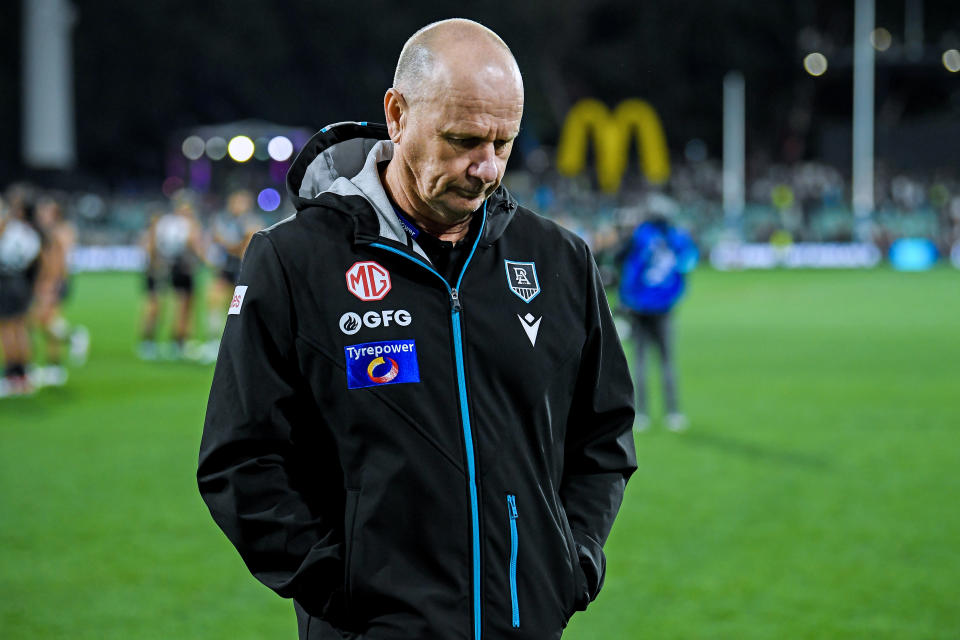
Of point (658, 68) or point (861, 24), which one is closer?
point (861, 24)

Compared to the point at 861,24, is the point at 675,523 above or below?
below

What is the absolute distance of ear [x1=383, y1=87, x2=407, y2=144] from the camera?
7.84 feet

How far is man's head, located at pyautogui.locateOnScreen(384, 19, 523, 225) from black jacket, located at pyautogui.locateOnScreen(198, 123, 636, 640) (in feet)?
0.44

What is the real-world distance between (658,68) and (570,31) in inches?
204

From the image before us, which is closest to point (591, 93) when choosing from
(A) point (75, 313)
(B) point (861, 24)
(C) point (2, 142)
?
(B) point (861, 24)

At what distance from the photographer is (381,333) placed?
234 centimetres

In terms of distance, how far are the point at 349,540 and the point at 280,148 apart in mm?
41806

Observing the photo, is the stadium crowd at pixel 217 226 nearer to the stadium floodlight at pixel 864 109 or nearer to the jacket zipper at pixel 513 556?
the stadium floodlight at pixel 864 109

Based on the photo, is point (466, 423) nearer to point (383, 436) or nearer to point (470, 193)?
point (383, 436)

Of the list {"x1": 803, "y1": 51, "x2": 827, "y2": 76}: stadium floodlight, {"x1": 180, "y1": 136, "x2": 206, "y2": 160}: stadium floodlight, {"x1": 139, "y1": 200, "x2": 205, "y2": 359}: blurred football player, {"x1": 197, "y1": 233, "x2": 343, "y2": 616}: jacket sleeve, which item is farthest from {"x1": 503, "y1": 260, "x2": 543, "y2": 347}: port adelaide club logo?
{"x1": 803, "y1": 51, "x2": 827, "y2": 76}: stadium floodlight

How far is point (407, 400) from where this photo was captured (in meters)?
2.33

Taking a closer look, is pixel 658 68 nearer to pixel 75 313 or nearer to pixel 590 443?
pixel 75 313

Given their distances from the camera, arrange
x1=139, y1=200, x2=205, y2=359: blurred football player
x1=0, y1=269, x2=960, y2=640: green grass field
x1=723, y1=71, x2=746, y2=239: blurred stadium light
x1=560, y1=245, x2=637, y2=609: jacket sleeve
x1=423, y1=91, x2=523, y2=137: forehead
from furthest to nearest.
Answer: x1=723, y1=71, x2=746, y2=239: blurred stadium light < x1=139, y1=200, x2=205, y2=359: blurred football player < x1=0, y1=269, x2=960, y2=640: green grass field < x1=560, y1=245, x2=637, y2=609: jacket sleeve < x1=423, y1=91, x2=523, y2=137: forehead

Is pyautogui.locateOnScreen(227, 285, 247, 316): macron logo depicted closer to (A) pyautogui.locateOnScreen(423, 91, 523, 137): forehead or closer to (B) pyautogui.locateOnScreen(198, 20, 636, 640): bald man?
(B) pyautogui.locateOnScreen(198, 20, 636, 640): bald man
